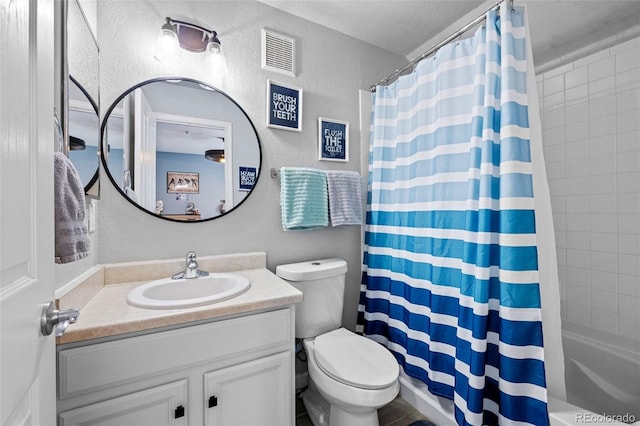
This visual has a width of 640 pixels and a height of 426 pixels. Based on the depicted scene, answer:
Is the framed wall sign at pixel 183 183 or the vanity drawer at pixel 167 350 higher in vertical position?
the framed wall sign at pixel 183 183

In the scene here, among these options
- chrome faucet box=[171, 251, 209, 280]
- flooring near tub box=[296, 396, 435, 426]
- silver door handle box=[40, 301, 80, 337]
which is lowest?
flooring near tub box=[296, 396, 435, 426]

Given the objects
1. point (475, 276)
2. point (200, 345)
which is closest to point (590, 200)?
point (475, 276)

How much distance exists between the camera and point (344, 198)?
5.80ft

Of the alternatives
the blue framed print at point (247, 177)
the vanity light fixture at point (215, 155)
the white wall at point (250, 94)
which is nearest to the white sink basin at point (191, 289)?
the white wall at point (250, 94)

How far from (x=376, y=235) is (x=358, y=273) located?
36 cm

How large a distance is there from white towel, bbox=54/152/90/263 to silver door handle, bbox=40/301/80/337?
0.60 ft

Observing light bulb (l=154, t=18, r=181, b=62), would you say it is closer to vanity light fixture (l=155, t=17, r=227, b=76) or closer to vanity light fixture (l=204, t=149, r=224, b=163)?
vanity light fixture (l=155, t=17, r=227, b=76)

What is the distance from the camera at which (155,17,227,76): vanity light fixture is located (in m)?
1.36

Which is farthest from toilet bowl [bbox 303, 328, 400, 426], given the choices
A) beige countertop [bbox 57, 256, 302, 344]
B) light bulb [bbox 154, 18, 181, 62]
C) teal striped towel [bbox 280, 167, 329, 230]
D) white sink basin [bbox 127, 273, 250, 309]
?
light bulb [bbox 154, 18, 181, 62]

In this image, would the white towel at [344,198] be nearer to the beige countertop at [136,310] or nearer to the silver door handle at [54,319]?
the beige countertop at [136,310]

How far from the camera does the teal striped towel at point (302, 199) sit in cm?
160

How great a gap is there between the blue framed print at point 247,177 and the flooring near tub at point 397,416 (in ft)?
4.41

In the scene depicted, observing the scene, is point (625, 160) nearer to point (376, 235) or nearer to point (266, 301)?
point (376, 235)

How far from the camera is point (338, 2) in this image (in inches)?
63.4
